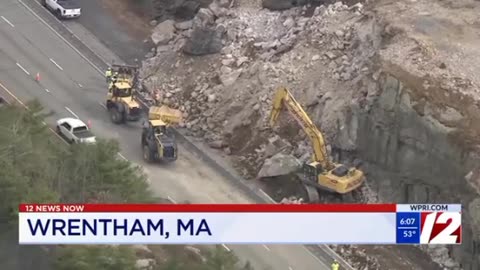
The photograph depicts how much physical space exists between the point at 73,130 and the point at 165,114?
4.58m

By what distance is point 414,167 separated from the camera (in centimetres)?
4262

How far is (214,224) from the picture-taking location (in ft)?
75.7

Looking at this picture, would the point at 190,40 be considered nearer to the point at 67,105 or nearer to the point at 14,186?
the point at 67,105

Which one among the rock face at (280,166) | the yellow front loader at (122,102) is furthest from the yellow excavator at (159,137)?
the rock face at (280,166)

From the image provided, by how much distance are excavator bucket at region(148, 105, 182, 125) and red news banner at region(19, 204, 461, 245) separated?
23.9 meters

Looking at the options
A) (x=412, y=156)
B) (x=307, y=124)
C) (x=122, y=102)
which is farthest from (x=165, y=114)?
(x=412, y=156)

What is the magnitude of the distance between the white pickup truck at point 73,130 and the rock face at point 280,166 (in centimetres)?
846

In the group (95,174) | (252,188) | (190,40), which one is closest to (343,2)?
(190,40)

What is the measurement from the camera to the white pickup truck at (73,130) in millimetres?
46594

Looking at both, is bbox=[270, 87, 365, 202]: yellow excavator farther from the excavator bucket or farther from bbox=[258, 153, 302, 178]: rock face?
the excavator bucket

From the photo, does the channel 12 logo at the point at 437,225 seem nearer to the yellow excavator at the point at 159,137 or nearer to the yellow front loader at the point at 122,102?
the yellow excavator at the point at 159,137

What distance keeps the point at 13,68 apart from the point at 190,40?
9929 mm

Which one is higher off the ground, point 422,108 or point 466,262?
point 422,108

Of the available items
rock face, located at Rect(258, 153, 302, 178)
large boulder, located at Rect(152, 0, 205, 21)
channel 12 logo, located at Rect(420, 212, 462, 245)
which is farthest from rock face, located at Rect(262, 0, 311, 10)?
channel 12 logo, located at Rect(420, 212, 462, 245)
